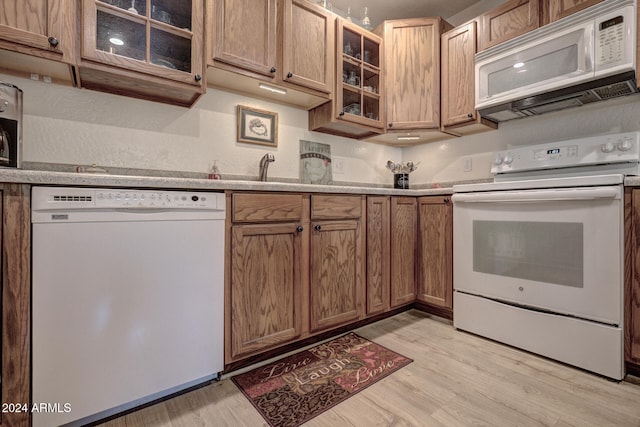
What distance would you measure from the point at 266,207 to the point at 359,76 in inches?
59.2

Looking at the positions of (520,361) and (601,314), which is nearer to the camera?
(601,314)

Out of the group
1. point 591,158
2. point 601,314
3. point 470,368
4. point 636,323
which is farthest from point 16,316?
point 591,158

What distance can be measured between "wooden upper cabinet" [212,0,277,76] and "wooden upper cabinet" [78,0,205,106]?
0.11 meters

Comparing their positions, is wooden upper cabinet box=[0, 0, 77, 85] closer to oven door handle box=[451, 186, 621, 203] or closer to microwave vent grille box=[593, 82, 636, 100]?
oven door handle box=[451, 186, 621, 203]

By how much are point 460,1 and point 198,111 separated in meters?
2.35

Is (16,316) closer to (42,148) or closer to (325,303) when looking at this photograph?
(42,148)

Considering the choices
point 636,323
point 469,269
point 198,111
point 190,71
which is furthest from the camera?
point 469,269

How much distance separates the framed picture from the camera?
2.04m

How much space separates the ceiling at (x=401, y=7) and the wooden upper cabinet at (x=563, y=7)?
84 cm

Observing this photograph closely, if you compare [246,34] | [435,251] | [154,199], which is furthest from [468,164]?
[154,199]

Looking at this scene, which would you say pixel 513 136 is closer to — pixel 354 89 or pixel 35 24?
pixel 354 89

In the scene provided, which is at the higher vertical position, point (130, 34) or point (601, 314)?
point (130, 34)

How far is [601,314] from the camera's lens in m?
1.47

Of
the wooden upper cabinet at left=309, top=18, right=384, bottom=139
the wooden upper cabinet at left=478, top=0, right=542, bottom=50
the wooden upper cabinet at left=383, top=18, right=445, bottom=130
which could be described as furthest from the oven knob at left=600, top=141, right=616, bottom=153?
the wooden upper cabinet at left=309, top=18, right=384, bottom=139
